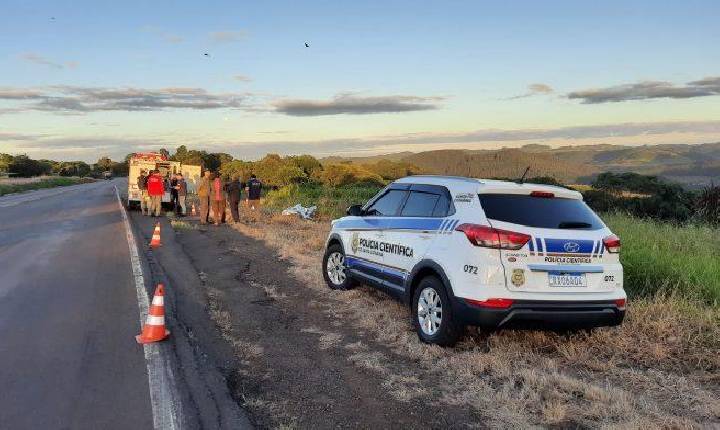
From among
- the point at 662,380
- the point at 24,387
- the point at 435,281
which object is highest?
the point at 435,281

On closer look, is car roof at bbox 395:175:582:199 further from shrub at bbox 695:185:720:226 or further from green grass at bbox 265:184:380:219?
green grass at bbox 265:184:380:219

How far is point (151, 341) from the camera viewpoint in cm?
646

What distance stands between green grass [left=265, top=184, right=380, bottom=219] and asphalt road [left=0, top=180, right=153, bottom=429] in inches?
519

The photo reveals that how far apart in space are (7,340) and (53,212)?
2091cm

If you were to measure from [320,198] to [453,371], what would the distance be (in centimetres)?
2676

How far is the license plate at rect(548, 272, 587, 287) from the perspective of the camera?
232 inches

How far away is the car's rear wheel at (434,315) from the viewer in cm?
616

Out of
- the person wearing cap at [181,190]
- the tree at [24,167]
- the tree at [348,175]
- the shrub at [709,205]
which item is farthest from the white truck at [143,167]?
the tree at [24,167]

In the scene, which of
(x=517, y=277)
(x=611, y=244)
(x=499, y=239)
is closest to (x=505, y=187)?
(x=499, y=239)

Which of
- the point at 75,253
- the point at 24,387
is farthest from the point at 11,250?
the point at 24,387

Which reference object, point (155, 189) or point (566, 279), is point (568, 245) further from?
point (155, 189)

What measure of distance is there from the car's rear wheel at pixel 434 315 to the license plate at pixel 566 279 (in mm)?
995

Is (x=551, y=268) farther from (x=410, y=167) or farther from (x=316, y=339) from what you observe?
(x=410, y=167)

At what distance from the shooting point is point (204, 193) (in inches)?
791
